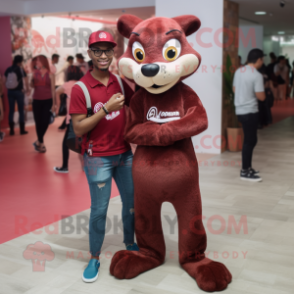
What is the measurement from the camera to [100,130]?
2.45 m

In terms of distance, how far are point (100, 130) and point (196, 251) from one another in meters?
0.92

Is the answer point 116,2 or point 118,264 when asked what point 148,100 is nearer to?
point 118,264

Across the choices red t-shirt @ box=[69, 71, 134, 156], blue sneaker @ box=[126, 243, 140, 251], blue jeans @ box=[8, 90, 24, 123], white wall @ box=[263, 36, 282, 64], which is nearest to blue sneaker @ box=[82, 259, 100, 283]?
blue sneaker @ box=[126, 243, 140, 251]

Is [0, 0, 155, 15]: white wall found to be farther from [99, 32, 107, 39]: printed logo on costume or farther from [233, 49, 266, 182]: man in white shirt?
[99, 32, 107, 39]: printed logo on costume

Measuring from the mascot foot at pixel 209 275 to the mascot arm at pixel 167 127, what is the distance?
751mm

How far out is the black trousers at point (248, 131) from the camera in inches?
180

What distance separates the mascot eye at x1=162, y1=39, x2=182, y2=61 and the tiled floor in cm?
129

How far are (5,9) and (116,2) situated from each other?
7.81ft

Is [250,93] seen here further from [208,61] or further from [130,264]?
[130,264]

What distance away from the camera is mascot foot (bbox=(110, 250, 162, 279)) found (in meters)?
2.45

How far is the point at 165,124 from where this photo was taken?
7.49 feet

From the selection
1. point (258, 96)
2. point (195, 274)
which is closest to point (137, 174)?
point (195, 274)

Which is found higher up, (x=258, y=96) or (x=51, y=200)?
(x=258, y=96)

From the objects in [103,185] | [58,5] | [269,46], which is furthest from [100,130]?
[269,46]
